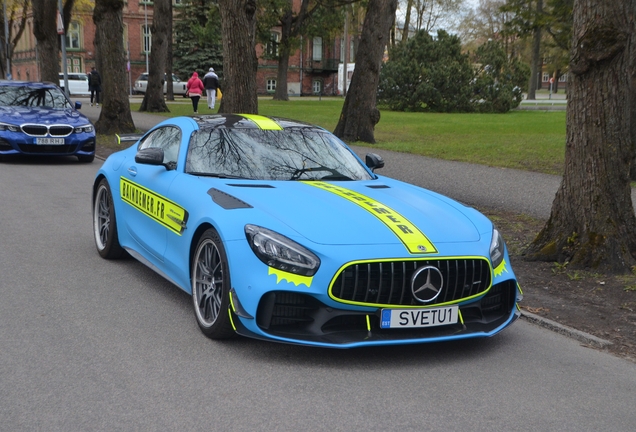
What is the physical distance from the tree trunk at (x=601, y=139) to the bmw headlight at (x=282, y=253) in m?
3.62

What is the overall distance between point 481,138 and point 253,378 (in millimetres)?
20131

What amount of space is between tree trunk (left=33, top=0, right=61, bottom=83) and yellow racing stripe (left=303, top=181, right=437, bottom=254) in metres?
25.6

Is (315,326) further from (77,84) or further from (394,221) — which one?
(77,84)

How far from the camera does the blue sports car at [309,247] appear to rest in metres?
4.93

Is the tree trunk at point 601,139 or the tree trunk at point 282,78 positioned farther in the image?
the tree trunk at point 282,78

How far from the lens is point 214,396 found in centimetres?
445

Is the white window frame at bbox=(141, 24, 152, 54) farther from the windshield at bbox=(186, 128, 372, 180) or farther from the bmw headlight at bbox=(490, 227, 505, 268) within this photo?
the bmw headlight at bbox=(490, 227, 505, 268)

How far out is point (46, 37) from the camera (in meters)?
29.7

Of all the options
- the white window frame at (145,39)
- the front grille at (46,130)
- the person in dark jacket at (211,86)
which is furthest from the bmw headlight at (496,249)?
the white window frame at (145,39)

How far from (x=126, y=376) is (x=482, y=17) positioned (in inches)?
2984

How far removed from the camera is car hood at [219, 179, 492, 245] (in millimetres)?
5148

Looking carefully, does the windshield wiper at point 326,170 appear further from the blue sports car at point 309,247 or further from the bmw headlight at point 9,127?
the bmw headlight at point 9,127

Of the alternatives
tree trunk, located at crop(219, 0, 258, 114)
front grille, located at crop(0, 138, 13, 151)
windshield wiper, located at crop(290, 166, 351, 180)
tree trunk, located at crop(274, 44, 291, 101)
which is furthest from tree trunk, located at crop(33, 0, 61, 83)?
windshield wiper, located at crop(290, 166, 351, 180)

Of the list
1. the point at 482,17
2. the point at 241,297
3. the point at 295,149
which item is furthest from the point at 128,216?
the point at 482,17
